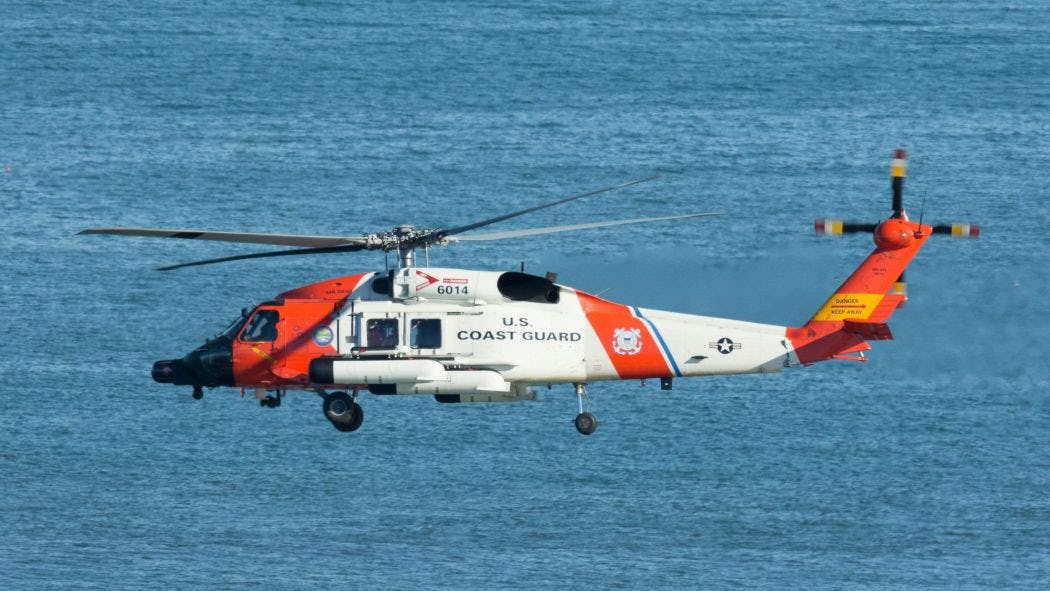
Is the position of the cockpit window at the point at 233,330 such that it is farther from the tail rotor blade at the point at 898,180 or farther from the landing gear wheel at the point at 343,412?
the tail rotor blade at the point at 898,180

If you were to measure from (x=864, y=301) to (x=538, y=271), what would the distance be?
201 ft

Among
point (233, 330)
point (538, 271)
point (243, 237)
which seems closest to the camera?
point (243, 237)

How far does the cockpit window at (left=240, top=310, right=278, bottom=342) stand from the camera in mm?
56406

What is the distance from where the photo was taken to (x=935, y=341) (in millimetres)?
93750

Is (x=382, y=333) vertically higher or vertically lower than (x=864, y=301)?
lower

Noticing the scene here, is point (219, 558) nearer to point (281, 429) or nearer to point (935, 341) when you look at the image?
point (281, 429)

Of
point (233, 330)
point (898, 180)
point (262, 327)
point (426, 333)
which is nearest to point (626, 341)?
point (426, 333)

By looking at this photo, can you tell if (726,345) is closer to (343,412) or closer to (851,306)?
(851,306)

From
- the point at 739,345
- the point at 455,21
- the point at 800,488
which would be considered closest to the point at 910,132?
the point at 455,21

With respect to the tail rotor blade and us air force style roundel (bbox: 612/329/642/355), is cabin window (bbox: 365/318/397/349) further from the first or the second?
the tail rotor blade

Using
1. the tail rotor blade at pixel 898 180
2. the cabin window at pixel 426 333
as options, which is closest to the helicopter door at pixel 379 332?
→ the cabin window at pixel 426 333

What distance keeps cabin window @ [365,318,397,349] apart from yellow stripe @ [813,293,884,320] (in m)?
10.3

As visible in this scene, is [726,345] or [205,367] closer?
[726,345]

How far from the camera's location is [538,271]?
117500 millimetres
